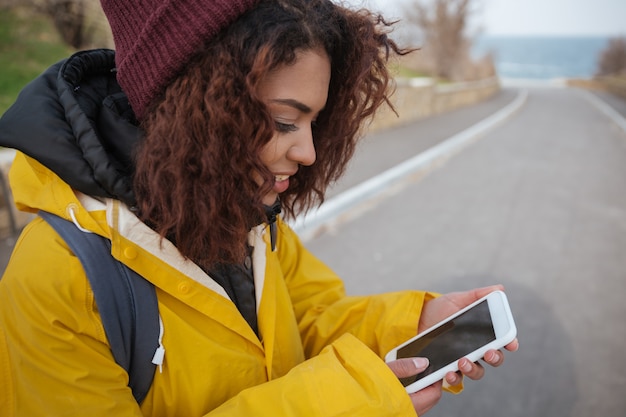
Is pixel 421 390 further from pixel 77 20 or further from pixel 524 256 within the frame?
pixel 77 20

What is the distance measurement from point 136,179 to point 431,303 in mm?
1122

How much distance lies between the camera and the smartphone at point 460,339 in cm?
137

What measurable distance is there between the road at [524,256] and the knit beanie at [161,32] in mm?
2269

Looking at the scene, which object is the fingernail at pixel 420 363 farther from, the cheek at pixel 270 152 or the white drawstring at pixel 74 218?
the white drawstring at pixel 74 218

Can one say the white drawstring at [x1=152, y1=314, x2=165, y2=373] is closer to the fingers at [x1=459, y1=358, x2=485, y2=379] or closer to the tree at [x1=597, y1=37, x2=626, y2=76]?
Answer: the fingers at [x1=459, y1=358, x2=485, y2=379]

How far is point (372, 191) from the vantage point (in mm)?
5684

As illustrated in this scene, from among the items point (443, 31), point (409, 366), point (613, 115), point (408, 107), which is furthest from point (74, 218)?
point (443, 31)

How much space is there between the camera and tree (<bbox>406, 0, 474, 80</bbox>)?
70.6 ft

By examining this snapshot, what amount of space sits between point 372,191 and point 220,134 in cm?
466

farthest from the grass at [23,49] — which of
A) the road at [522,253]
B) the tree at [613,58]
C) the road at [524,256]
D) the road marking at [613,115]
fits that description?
the tree at [613,58]

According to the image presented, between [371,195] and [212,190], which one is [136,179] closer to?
[212,190]

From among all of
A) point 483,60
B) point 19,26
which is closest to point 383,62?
point 19,26

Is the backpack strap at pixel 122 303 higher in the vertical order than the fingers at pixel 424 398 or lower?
higher

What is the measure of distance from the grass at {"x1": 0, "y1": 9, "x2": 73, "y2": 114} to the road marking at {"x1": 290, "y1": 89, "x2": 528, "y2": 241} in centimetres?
309
